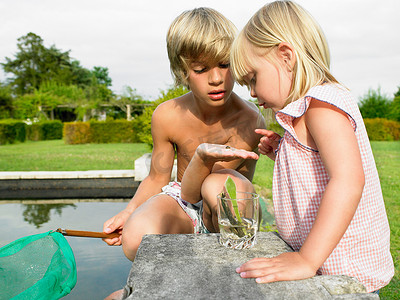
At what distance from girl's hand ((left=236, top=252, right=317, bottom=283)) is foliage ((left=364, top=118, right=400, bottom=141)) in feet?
65.5

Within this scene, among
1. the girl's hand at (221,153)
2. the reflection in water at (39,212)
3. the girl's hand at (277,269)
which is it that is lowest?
the reflection in water at (39,212)

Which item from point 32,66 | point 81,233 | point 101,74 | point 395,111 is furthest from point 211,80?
point 101,74

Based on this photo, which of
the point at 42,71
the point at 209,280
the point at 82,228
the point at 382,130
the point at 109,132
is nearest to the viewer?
the point at 209,280

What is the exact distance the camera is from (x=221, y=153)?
67.4 inches

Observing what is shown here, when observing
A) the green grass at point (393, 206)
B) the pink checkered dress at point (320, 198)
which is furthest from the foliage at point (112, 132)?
the pink checkered dress at point (320, 198)

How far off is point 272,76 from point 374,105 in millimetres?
23862

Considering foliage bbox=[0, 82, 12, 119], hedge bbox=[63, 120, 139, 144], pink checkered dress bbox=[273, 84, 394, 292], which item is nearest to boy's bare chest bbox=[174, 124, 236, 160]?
pink checkered dress bbox=[273, 84, 394, 292]

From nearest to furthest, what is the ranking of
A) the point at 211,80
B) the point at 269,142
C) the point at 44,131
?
the point at 269,142 → the point at 211,80 → the point at 44,131

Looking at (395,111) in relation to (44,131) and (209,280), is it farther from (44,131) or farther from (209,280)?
(209,280)

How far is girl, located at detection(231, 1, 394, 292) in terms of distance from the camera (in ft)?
3.97

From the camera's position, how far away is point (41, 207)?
210 inches

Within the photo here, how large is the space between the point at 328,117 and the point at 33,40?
51455 mm

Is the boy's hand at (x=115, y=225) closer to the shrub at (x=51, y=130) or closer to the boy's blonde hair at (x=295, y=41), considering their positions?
the boy's blonde hair at (x=295, y=41)

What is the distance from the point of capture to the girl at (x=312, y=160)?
3.97 ft
